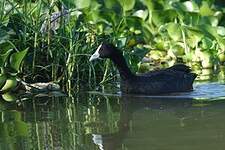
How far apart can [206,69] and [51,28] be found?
297cm

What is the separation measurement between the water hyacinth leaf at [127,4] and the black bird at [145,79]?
10.7 feet

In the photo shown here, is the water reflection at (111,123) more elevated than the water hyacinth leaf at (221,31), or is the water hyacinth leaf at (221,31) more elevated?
the water hyacinth leaf at (221,31)

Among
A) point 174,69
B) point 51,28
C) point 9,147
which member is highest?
point 51,28

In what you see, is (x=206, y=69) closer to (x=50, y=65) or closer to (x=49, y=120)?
(x=50, y=65)

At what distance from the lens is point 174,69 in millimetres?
10070

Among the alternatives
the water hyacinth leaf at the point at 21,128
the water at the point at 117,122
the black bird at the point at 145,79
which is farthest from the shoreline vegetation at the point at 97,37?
the water hyacinth leaf at the point at 21,128

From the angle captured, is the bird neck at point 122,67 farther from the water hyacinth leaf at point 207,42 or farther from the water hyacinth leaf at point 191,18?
the water hyacinth leaf at point 191,18

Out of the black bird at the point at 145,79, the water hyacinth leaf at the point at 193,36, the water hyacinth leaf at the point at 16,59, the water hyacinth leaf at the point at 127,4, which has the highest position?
A: the water hyacinth leaf at the point at 127,4

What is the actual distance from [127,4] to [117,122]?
18.2 ft

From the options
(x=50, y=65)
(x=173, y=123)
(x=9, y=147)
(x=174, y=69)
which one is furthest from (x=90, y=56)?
(x=9, y=147)

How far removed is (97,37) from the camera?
10.3 m

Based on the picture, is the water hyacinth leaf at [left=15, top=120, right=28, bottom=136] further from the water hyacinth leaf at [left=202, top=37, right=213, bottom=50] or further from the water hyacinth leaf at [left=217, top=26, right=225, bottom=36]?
the water hyacinth leaf at [left=217, top=26, right=225, bottom=36]

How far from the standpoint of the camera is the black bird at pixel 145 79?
9.60 m

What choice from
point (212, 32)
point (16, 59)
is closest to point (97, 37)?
point (16, 59)
